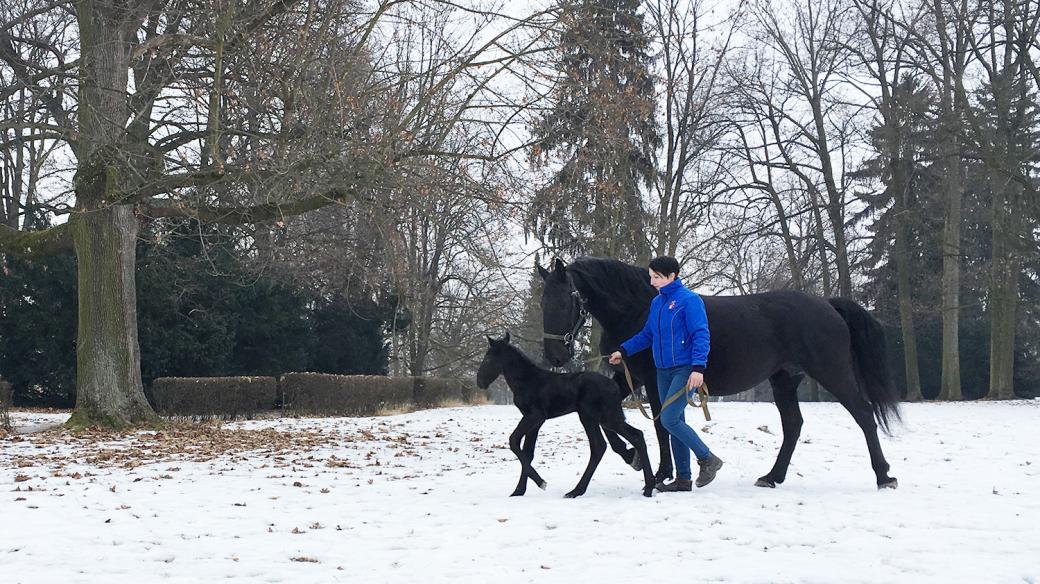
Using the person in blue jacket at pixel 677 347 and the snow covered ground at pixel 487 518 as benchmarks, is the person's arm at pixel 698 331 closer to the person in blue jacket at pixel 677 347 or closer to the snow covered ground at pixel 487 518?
the person in blue jacket at pixel 677 347

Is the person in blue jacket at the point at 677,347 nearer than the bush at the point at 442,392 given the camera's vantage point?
Yes

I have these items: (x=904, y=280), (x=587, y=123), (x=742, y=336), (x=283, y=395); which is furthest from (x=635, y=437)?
(x=904, y=280)

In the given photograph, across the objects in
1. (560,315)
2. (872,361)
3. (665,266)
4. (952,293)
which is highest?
(952,293)

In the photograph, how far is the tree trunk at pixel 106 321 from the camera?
561 inches

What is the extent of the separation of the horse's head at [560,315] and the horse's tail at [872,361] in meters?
2.55

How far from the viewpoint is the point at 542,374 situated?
25.2ft

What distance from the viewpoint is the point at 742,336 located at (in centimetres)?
784

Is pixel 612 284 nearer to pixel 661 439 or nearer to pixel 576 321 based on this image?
pixel 576 321

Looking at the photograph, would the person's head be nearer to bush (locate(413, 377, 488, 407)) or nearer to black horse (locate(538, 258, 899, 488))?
black horse (locate(538, 258, 899, 488))

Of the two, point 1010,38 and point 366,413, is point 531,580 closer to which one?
point 366,413

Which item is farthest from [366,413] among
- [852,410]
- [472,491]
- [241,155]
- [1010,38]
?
[1010,38]

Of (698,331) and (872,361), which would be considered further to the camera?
(872,361)

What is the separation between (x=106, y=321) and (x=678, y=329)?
10555 millimetres

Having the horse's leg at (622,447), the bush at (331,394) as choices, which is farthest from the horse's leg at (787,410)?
the bush at (331,394)
